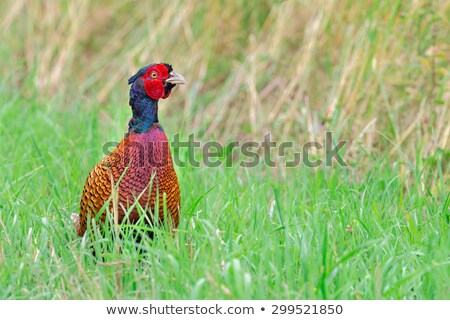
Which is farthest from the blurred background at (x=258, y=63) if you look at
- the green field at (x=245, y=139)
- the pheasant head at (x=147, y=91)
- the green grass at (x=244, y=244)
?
the pheasant head at (x=147, y=91)

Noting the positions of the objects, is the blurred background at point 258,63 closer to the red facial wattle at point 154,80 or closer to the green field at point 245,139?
the green field at point 245,139

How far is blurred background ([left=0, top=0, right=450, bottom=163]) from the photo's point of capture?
5504 millimetres

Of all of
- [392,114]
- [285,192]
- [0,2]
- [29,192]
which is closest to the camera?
[29,192]

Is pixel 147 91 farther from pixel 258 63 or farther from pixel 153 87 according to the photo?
pixel 258 63

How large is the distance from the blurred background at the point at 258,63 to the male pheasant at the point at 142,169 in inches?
41.3

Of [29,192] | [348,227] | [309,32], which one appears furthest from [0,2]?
[348,227]

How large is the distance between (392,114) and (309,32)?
123 centimetres

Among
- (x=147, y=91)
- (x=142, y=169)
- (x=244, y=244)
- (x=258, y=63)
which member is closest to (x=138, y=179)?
(x=142, y=169)

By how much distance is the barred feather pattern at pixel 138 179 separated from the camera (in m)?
3.62

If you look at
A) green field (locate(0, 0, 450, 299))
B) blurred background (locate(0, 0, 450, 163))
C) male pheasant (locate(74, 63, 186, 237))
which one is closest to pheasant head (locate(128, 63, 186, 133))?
male pheasant (locate(74, 63, 186, 237))

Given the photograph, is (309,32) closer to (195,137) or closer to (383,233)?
(195,137)

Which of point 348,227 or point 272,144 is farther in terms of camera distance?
point 272,144

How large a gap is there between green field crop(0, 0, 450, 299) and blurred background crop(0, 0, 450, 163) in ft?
0.06

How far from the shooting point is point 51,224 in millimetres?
3738
